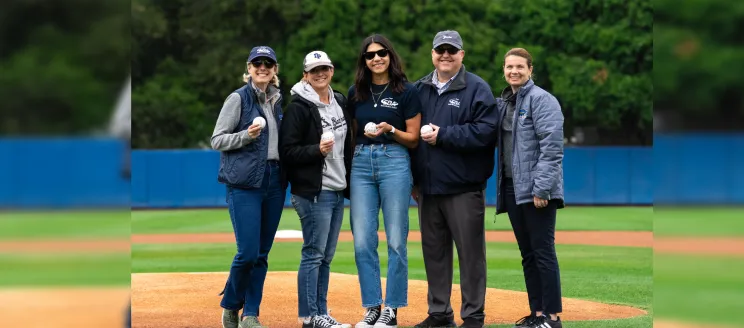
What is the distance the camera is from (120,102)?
1652 mm

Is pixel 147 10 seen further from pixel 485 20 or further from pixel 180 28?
pixel 485 20

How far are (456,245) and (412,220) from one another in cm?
1485

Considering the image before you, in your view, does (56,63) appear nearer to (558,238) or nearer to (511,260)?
(511,260)

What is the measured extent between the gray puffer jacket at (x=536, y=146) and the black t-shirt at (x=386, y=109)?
28.0 inches

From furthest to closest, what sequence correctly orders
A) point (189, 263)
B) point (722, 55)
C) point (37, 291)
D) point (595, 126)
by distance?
point (595, 126) < point (189, 263) < point (37, 291) < point (722, 55)

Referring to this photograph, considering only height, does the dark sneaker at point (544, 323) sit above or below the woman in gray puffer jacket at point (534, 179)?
below

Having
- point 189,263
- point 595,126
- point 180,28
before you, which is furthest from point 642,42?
point 189,263

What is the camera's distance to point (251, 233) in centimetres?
596

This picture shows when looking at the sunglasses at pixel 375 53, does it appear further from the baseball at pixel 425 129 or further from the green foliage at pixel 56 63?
the green foliage at pixel 56 63

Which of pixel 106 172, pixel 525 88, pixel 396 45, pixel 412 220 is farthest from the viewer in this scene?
pixel 396 45

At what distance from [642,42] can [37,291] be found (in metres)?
30.0

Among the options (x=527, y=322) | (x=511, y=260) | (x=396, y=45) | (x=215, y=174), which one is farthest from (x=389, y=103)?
(x=396, y=45)

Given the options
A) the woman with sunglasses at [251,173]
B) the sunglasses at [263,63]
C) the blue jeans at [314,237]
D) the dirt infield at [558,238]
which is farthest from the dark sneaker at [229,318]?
the dirt infield at [558,238]

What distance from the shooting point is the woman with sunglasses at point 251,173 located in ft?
19.4
